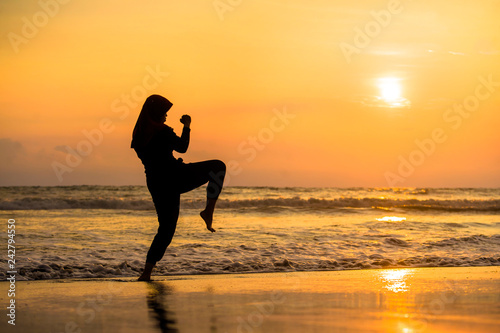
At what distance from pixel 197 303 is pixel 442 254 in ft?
21.3

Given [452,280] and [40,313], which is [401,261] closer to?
[452,280]

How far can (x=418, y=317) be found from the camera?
4.62 metres

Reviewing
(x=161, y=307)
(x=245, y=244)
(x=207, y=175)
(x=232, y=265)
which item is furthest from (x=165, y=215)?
(x=245, y=244)

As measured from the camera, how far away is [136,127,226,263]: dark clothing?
6395 mm

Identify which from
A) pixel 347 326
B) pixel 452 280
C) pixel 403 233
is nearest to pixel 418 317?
pixel 347 326

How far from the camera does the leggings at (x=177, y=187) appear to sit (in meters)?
6.41

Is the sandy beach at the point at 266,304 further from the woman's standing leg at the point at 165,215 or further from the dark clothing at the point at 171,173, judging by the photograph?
the dark clothing at the point at 171,173

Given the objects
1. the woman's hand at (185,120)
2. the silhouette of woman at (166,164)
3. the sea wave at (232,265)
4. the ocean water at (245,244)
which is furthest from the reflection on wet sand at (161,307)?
the ocean water at (245,244)

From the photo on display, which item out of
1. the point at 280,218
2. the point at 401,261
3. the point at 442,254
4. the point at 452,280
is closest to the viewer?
the point at 452,280

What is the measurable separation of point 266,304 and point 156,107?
97.2 inches

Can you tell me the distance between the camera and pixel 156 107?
6.42 metres

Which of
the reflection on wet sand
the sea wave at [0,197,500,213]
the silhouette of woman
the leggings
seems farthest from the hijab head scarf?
the sea wave at [0,197,500,213]

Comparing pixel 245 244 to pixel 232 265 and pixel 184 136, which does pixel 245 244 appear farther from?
pixel 184 136

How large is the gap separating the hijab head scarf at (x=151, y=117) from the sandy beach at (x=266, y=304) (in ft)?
5.48
